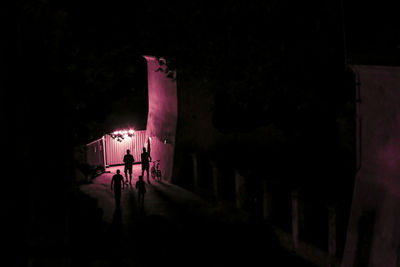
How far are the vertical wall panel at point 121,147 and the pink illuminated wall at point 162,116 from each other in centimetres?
254

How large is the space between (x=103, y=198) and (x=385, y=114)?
1061 cm

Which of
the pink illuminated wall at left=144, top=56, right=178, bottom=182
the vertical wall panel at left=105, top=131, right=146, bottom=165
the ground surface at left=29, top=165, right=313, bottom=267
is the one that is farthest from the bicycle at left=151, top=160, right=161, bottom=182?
the ground surface at left=29, top=165, right=313, bottom=267

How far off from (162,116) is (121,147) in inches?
196

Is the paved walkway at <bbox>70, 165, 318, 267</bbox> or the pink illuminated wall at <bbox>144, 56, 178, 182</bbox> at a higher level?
the pink illuminated wall at <bbox>144, 56, 178, 182</bbox>

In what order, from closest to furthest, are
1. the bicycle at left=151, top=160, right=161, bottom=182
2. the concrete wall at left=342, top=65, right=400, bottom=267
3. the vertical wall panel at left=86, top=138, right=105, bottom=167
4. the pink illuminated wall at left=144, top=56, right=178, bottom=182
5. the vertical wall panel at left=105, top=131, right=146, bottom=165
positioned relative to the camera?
the concrete wall at left=342, top=65, right=400, bottom=267 → the pink illuminated wall at left=144, top=56, right=178, bottom=182 → the bicycle at left=151, top=160, right=161, bottom=182 → the vertical wall panel at left=86, top=138, right=105, bottom=167 → the vertical wall panel at left=105, top=131, right=146, bottom=165

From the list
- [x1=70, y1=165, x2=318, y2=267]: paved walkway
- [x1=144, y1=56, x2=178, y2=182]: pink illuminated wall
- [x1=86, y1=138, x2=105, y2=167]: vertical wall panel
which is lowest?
[x1=70, y1=165, x2=318, y2=267]: paved walkway

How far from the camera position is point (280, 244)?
10.0 m

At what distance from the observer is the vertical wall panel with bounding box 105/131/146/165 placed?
21.1 meters

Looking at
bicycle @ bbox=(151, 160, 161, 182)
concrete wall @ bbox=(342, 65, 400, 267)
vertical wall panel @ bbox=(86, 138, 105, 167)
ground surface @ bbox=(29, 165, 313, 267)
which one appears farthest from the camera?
vertical wall panel @ bbox=(86, 138, 105, 167)

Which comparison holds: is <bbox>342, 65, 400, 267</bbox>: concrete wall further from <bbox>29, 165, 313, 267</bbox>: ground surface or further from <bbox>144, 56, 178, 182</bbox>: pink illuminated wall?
<bbox>144, 56, 178, 182</bbox>: pink illuminated wall

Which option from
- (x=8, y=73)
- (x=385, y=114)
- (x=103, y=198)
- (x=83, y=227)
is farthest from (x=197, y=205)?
(x=8, y=73)

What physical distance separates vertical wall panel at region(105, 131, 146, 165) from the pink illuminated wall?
8.34ft

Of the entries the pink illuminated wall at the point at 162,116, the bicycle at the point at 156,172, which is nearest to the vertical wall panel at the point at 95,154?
the pink illuminated wall at the point at 162,116

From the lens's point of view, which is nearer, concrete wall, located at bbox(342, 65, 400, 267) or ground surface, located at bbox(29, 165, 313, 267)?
concrete wall, located at bbox(342, 65, 400, 267)
